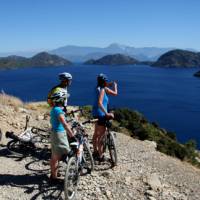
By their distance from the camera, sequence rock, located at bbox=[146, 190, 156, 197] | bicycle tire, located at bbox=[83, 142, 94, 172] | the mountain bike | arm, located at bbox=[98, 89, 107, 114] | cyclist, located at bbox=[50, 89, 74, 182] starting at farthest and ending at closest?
the mountain bike → arm, located at bbox=[98, 89, 107, 114] → bicycle tire, located at bbox=[83, 142, 94, 172] → rock, located at bbox=[146, 190, 156, 197] → cyclist, located at bbox=[50, 89, 74, 182]

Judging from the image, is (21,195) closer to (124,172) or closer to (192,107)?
(124,172)

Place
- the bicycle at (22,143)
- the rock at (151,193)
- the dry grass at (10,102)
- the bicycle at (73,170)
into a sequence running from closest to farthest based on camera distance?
the bicycle at (73,170), the rock at (151,193), the bicycle at (22,143), the dry grass at (10,102)

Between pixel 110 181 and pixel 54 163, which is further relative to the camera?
pixel 110 181

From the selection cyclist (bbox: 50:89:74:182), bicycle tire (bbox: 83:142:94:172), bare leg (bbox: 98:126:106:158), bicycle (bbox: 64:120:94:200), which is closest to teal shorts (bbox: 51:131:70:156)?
cyclist (bbox: 50:89:74:182)

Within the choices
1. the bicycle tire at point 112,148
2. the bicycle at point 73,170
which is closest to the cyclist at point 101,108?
the bicycle tire at point 112,148

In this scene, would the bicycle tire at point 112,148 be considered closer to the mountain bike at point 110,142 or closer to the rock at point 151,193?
the mountain bike at point 110,142

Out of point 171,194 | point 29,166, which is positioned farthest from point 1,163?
point 171,194

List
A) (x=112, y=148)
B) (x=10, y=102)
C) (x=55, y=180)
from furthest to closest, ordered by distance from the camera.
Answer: (x=10, y=102), (x=112, y=148), (x=55, y=180)

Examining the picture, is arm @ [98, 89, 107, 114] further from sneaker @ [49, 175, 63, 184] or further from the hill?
sneaker @ [49, 175, 63, 184]

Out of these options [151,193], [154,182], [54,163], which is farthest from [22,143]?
[151,193]

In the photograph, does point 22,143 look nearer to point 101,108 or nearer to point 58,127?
point 101,108

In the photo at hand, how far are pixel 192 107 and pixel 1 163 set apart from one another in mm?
72233

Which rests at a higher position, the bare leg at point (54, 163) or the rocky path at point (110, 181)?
the bare leg at point (54, 163)

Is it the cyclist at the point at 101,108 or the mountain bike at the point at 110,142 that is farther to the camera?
the mountain bike at the point at 110,142
